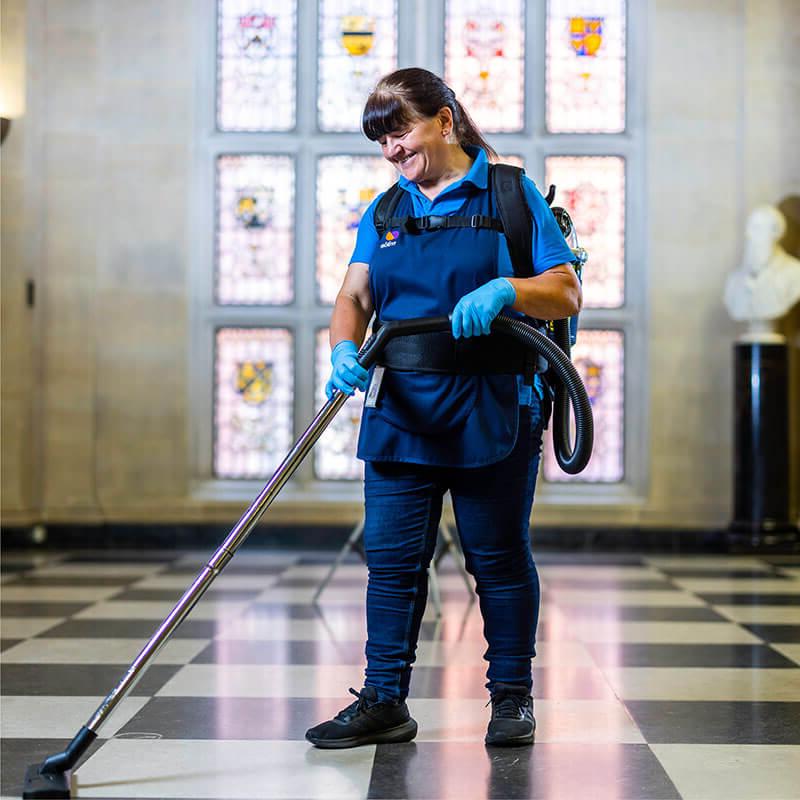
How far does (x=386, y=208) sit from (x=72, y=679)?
54.3 inches

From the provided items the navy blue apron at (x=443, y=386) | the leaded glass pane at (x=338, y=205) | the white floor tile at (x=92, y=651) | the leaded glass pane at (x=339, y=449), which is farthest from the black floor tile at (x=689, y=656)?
the leaded glass pane at (x=338, y=205)

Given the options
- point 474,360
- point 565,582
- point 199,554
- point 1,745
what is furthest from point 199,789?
point 199,554

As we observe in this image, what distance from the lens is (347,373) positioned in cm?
239

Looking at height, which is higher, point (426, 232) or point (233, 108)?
point (233, 108)

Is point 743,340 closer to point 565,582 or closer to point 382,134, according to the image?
point 565,582

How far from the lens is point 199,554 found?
262 inches

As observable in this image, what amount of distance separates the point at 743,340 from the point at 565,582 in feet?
5.95

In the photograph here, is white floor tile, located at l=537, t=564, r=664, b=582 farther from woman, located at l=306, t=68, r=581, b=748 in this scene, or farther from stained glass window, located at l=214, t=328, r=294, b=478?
woman, located at l=306, t=68, r=581, b=748

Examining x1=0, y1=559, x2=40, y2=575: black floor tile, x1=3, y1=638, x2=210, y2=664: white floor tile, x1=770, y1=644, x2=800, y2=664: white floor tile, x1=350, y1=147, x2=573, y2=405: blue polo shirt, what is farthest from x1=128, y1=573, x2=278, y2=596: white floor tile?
x1=350, y1=147, x2=573, y2=405: blue polo shirt

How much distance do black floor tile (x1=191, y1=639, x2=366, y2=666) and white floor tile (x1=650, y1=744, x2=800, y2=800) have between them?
1.19 meters

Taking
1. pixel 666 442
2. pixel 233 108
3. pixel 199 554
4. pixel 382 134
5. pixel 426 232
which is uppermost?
pixel 233 108

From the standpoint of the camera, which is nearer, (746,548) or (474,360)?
(474,360)

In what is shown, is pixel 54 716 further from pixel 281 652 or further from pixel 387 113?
pixel 387 113

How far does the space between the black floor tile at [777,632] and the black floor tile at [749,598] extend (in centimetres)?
57
